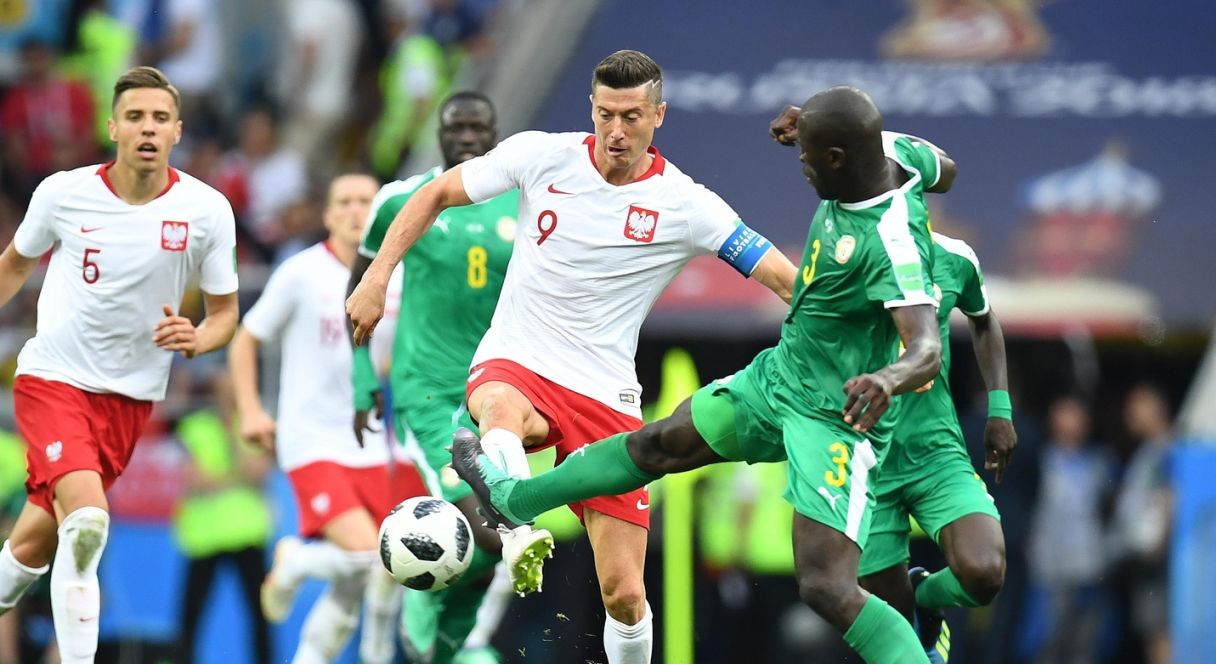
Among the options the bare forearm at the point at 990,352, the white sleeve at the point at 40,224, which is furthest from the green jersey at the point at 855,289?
the white sleeve at the point at 40,224

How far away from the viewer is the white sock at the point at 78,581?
28.3 feet

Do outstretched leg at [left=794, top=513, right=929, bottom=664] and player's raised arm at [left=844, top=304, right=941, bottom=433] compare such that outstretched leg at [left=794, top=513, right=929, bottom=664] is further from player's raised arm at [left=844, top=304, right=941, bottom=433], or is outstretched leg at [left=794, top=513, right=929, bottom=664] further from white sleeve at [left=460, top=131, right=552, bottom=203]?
white sleeve at [left=460, top=131, right=552, bottom=203]

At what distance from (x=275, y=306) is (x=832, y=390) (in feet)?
14.4

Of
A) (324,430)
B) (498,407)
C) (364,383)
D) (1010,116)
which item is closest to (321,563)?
(324,430)

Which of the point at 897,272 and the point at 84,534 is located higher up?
the point at 897,272

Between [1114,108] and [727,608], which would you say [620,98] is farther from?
[1114,108]

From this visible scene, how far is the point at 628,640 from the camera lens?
864 cm

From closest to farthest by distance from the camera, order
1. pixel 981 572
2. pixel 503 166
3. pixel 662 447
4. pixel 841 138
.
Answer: pixel 841 138, pixel 662 447, pixel 981 572, pixel 503 166

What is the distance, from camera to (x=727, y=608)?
1458 centimetres

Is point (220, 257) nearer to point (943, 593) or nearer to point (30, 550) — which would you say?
point (30, 550)

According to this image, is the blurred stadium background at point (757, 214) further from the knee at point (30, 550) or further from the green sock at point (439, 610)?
the knee at point (30, 550)

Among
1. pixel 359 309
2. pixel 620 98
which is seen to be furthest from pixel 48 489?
pixel 620 98

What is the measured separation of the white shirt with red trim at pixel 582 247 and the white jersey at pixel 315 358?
2.58m

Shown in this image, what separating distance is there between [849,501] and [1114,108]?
10272 mm
